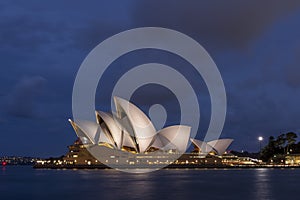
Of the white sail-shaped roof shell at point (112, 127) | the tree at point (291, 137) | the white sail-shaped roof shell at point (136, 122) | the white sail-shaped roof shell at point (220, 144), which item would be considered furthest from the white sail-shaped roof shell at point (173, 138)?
the tree at point (291, 137)

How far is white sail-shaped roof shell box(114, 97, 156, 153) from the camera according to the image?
263 ft

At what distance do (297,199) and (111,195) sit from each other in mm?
14458

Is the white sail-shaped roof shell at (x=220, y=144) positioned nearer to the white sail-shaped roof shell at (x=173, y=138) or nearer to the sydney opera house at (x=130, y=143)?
the sydney opera house at (x=130, y=143)

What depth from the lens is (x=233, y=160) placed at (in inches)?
4747

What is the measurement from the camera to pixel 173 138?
100 metres

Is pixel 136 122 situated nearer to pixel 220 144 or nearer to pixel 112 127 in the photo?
pixel 112 127

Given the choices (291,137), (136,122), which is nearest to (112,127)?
(136,122)

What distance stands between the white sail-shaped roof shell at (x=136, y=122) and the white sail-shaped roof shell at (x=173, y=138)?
16.9 ft

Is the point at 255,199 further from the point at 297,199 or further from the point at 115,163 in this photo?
the point at 115,163

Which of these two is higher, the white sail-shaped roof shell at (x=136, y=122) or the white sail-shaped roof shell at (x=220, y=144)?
the white sail-shaped roof shell at (x=136, y=122)

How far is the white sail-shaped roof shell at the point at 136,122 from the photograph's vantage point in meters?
80.1

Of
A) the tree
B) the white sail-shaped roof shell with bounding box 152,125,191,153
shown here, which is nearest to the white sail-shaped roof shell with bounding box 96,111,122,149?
the white sail-shaped roof shell with bounding box 152,125,191,153

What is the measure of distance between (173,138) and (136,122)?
1904 centimetres

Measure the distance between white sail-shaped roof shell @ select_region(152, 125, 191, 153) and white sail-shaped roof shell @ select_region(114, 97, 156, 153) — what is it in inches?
202
